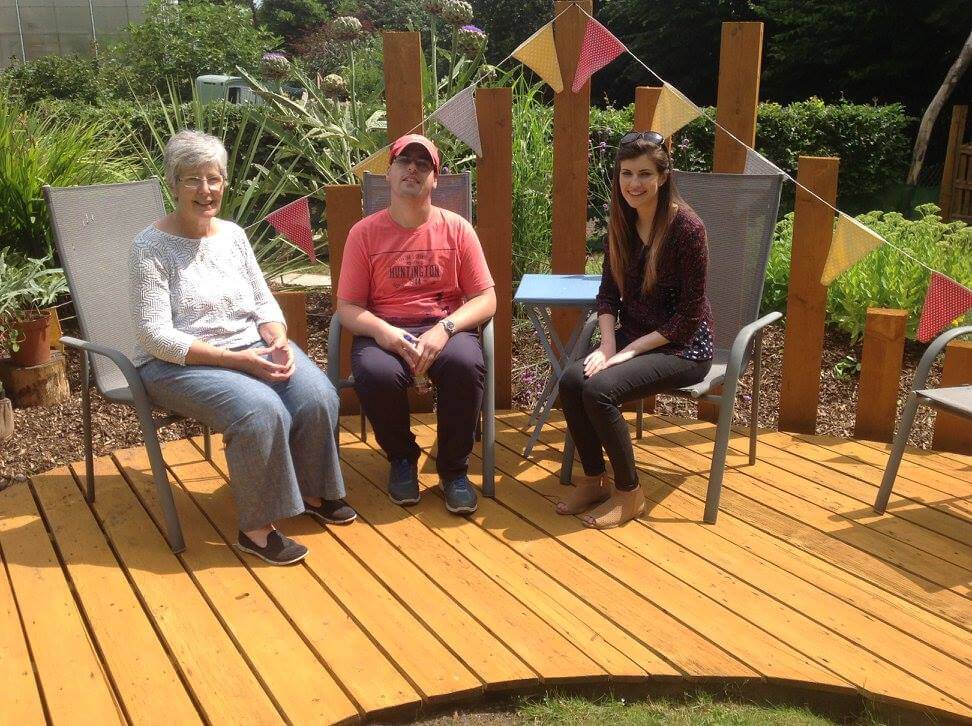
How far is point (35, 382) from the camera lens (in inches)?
155

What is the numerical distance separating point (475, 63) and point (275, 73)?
4.25 feet

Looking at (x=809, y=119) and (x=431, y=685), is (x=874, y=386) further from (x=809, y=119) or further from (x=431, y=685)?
(x=809, y=119)

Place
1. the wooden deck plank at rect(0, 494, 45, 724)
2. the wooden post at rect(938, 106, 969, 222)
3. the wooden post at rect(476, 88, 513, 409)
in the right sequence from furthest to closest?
the wooden post at rect(938, 106, 969, 222), the wooden post at rect(476, 88, 513, 409), the wooden deck plank at rect(0, 494, 45, 724)

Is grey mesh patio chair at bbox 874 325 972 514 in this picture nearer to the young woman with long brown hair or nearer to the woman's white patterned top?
the young woman with long brown hair

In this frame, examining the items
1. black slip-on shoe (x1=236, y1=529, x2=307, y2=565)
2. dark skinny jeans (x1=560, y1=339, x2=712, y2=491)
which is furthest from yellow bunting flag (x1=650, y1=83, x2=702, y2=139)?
black slip-on shoe (x1=236, y1=529, x2=307, y2=565)

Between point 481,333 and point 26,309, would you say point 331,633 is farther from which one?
point 26,309

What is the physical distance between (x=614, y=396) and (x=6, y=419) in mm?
2409

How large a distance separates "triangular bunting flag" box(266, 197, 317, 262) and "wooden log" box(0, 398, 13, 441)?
4.13 feet

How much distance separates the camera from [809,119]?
10453 mm

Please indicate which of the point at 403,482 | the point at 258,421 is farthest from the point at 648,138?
the point at 258,421

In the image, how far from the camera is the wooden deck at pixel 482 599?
7.08ft

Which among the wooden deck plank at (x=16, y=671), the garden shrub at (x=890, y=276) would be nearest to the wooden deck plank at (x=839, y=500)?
the garden shrub at (x=890, y=276)

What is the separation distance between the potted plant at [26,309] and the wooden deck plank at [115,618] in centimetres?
88

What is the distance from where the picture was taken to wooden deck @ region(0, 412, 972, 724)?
2.16 meters
